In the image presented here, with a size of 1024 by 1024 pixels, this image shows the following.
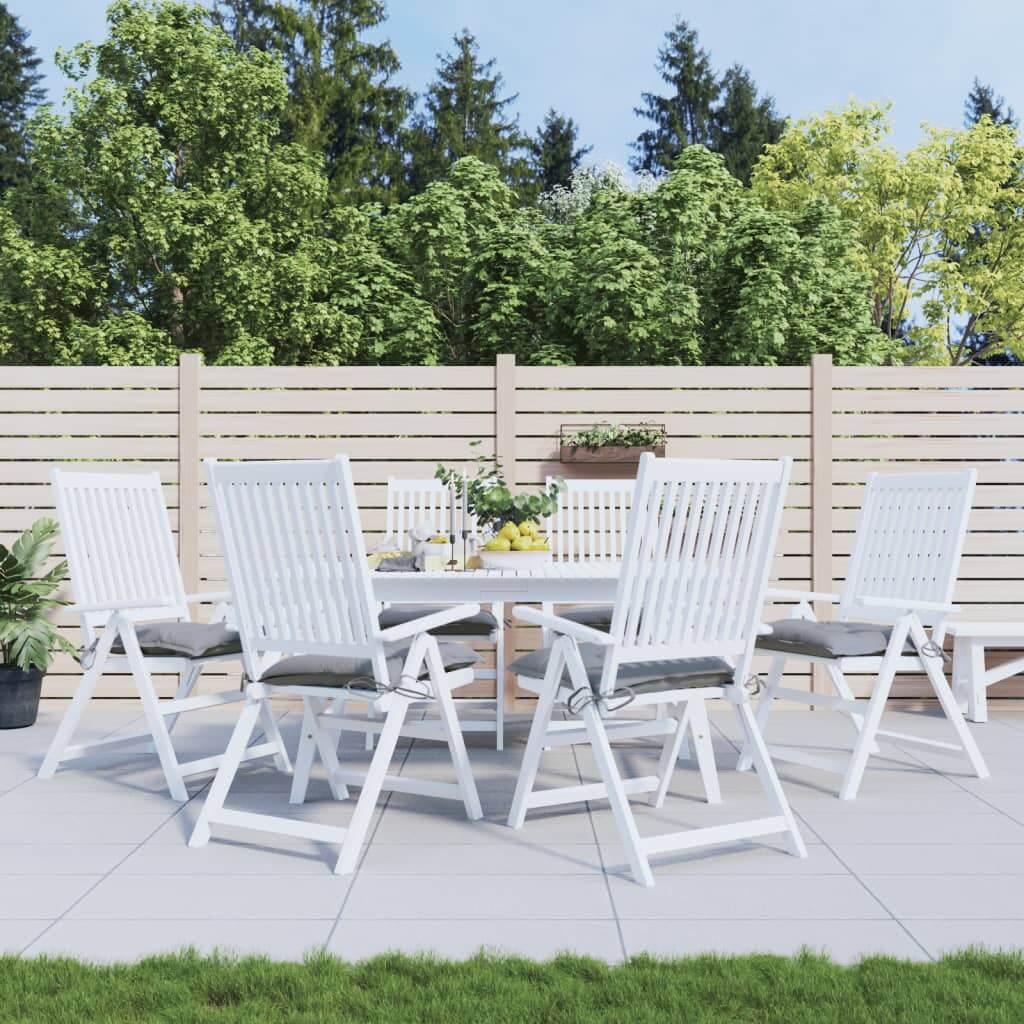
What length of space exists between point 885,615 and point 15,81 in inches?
947

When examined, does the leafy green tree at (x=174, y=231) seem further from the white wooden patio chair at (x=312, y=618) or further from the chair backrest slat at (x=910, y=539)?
the white wooden patio chair at (x=312, y=618)

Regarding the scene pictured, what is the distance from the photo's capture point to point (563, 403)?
18.7 ft

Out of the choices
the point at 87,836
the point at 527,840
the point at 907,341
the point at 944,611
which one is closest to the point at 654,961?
the point at 527,840

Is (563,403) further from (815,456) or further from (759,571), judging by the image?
(759,571)

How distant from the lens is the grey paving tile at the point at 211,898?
261cm

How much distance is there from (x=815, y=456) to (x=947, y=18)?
72.9 ft

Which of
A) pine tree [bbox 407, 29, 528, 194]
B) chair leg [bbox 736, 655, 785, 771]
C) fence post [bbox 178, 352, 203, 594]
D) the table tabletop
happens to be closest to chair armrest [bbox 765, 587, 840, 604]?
chair leg [bbox 736, 655, 785, 771]

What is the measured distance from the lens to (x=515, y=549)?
394cm

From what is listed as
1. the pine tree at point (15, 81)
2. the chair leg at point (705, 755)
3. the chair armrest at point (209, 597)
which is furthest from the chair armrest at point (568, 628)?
the pine tree at point (15, 81)

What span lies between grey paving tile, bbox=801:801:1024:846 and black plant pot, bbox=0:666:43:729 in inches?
134

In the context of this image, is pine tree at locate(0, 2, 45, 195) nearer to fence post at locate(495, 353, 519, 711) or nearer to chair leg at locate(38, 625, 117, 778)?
fence post at locate(495, 353, 519, 711)

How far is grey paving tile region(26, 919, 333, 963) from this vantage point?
2360 millimetres

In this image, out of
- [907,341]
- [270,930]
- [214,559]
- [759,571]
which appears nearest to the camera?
[270,930]

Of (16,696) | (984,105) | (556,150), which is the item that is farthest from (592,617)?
(984,105)
